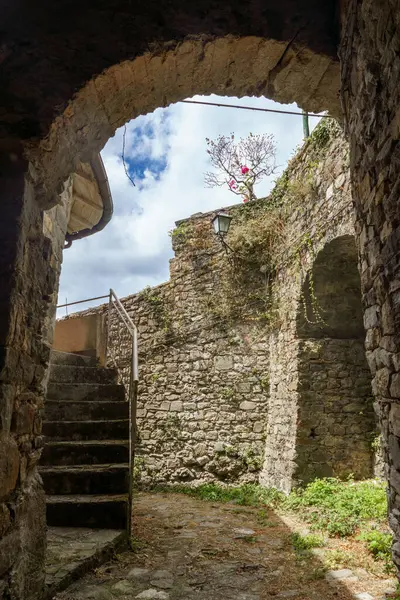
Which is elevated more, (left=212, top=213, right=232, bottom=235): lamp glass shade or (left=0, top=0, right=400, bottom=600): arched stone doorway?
(left=212, top=213, right=232, bottom=235): lamp glass shade

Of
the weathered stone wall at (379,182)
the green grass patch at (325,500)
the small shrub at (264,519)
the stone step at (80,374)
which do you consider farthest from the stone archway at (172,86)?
the small shrub at (264,519)

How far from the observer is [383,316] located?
204 cm

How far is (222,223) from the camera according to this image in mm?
7352

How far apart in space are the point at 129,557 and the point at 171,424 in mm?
3701

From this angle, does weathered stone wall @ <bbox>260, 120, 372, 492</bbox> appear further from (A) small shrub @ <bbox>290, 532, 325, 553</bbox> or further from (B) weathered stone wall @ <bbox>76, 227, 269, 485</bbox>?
(A) small shrub @ <bbox>290, 532, 325, 553</bbox>

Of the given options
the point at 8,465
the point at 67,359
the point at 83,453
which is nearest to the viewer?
the point at 8,465

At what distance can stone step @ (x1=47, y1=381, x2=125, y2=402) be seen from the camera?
5227 mm

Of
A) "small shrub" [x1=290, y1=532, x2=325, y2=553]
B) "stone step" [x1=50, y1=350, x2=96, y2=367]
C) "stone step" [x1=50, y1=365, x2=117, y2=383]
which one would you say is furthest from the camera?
"stone step" [x1=50, y1=350, x2=96, y2=367]

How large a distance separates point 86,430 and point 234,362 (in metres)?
3.20

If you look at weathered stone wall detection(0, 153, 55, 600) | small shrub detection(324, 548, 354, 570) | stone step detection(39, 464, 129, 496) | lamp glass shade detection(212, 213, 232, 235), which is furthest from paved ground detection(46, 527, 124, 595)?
lamp glass shade detection(212, 213, 232, 235)

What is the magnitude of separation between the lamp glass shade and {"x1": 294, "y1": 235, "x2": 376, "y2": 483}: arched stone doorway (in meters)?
1.99

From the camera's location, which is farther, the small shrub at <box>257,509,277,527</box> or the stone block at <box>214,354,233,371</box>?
the stone block at <box>214,354,233,371</box>

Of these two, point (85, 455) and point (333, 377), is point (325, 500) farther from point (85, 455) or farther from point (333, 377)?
point (85, 455)

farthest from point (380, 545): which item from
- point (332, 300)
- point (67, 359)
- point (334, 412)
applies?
point (67, 359)
